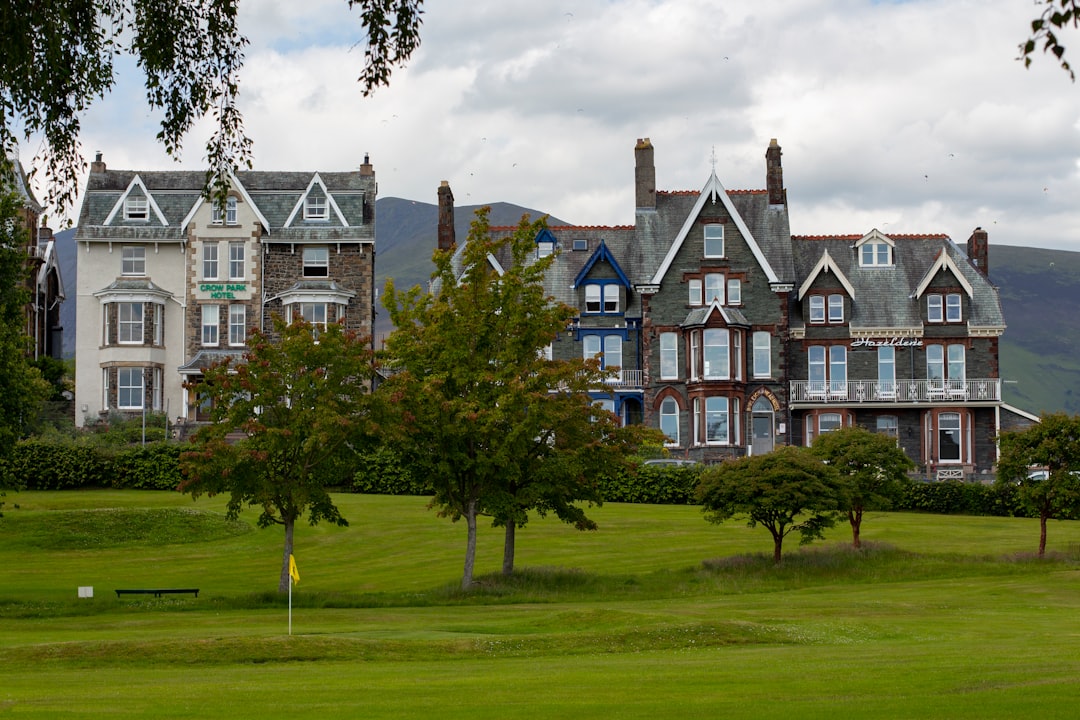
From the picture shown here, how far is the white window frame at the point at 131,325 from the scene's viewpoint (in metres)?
70.0

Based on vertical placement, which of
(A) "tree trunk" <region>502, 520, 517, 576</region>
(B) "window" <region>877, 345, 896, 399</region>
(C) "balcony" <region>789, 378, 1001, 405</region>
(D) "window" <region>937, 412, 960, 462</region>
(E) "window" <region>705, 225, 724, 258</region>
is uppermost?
(E) "window" <region>705, 225, 724, 258</region>

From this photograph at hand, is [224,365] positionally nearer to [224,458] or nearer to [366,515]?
[224,458]

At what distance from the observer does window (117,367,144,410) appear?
69438mm

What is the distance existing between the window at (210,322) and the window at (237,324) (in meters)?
0.72

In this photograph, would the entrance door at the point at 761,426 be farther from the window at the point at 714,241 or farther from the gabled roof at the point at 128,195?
the gabled roof at the point at 128,195

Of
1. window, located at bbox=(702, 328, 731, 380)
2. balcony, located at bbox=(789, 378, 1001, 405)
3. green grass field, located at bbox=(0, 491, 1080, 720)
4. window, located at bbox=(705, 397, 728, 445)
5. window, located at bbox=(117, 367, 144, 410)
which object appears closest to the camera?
green grass field, located at bbox=(0, 491, 1080, 720)

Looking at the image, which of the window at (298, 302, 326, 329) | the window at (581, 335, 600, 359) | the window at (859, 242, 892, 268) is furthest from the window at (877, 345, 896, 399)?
the window at (298, 302, 326, 329)

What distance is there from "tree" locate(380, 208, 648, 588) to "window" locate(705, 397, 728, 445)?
27464 millimetres

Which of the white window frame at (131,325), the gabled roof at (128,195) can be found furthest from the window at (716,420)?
the gabled roof at (128,195)

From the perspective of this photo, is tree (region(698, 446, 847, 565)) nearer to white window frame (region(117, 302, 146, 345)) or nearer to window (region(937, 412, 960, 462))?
window (region(937, 412, 960, 462))

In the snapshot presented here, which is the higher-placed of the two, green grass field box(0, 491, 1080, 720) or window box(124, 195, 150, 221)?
window box(124, 195, 150, 221)

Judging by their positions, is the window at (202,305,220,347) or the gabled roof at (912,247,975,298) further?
the window at (202,305,220,347)

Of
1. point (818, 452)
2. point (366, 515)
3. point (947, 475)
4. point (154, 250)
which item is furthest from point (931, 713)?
point (154, 250)

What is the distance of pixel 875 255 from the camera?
71812 mm
